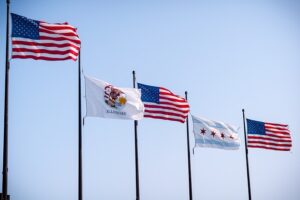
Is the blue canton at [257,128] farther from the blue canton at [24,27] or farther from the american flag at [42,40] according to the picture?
the blue canton at [24,27]

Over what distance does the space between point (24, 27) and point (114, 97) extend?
5.95 meters

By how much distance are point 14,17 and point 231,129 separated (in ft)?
57.4

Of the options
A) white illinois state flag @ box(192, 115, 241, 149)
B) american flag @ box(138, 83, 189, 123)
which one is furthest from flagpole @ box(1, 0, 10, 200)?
white illinois state flag @ box(192, 115, 241, 149)

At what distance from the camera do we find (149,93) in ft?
83.9

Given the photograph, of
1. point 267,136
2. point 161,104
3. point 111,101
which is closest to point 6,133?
point 111,101

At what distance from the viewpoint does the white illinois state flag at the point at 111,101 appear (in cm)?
2219

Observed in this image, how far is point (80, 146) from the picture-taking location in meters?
20.3

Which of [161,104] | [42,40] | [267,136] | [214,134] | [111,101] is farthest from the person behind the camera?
[267,136]

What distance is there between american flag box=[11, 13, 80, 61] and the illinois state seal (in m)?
2.78

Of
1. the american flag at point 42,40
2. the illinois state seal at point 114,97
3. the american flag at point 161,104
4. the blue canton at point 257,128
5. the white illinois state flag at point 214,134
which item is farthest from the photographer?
the blue canton at point 257,128

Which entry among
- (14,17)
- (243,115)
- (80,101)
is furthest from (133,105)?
(243,115)

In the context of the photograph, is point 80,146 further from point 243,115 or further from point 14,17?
point 243,115

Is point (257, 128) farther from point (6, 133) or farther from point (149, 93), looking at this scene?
point (6, 133)

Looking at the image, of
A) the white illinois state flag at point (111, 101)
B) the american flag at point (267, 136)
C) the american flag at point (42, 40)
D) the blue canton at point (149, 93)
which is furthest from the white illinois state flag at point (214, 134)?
the american flag at point (42, 40)
